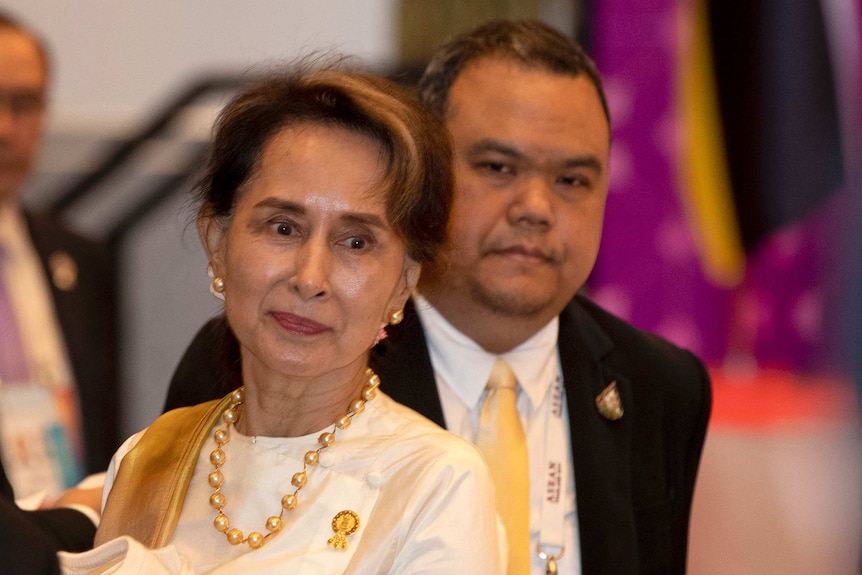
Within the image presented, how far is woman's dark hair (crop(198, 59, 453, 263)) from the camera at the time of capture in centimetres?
164

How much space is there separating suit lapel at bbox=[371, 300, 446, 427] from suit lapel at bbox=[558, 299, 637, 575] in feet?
0.89

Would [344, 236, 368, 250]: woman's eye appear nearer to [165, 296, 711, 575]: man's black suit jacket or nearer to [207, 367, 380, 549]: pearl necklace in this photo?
[207, 367, 380, 549]: pearl necklace

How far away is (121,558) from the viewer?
60.0 inches

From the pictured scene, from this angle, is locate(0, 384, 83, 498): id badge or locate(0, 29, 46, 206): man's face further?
locate(0, 29, 46, 206): man's face

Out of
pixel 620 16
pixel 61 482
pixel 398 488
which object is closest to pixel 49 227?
pixel 61 482

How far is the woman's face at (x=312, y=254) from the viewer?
158 cm

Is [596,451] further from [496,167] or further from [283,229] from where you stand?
[283,229]

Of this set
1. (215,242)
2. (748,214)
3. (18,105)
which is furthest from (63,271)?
(215,242)

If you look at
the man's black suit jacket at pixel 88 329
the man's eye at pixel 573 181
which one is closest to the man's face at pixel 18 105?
the man's black suit jacket at pixel 88 329

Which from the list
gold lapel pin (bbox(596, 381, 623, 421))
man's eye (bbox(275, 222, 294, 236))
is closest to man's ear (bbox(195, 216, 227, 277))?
man's eye (bbox(275, 222, 294, 236))

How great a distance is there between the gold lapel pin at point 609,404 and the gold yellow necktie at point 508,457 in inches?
6.9

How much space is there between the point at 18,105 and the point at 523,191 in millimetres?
2604

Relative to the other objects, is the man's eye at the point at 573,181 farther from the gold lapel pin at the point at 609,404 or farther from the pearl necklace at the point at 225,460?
the pearl necklace at the point at 225,460

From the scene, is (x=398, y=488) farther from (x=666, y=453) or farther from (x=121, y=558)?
(x=666, y=453)
